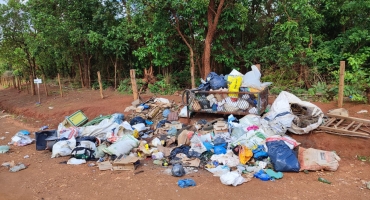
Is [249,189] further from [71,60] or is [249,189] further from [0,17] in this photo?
[71,60]

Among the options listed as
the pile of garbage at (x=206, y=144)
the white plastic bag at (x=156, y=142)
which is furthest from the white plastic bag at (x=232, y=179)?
the white plastic bag at (x=156, y=142)

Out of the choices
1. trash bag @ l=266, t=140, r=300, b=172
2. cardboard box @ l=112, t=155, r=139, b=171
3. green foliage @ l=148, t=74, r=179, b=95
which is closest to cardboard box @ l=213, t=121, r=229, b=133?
trash bag @ l=266, t=140, r=300, b=172

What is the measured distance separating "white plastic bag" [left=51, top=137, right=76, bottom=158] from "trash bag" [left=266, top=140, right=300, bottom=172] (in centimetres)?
428

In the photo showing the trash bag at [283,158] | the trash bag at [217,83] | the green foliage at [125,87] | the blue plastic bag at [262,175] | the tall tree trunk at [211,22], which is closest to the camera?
the blue plastic bag at [262,175]

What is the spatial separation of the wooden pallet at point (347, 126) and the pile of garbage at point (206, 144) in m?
0.27

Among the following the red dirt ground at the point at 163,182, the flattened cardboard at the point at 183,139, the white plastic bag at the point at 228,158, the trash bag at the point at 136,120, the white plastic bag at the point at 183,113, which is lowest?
the red dirt ground at the point at 163,182

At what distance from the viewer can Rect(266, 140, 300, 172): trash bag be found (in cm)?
448

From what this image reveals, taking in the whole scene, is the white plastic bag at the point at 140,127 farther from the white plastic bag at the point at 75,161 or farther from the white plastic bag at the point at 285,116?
the white plastic bag at the point at 285,116

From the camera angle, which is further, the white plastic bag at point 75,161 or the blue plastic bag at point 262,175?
the white plastic bag at point 75,161

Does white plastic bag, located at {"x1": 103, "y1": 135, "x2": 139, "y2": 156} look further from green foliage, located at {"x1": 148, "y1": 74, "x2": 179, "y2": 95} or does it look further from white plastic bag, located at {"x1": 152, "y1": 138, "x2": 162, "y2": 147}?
green foliage, located at {"x1": 148, "y1": 74, "x2": 179, "y2": 95}

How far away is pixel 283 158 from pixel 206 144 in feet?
5.21

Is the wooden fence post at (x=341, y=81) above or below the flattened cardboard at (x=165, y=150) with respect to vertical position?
above

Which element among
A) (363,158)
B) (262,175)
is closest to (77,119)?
(262,175)

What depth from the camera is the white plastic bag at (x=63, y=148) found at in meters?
5.77
